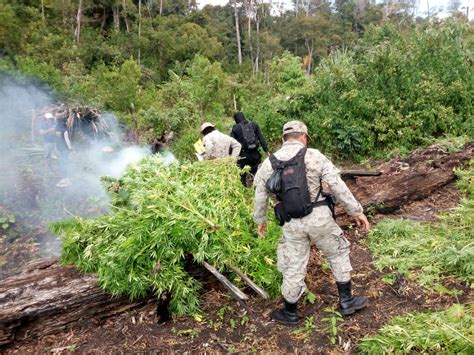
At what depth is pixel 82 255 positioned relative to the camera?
4.03m

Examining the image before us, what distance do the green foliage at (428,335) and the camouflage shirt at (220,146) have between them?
12.3 ft

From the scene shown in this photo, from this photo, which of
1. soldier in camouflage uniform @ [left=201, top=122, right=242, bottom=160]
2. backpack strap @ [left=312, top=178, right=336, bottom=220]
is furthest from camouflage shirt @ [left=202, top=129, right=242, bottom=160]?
backpack strap @ [left=312, top=178, right=336, bottom=220]

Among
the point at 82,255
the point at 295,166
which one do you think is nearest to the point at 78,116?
the point at 82,255

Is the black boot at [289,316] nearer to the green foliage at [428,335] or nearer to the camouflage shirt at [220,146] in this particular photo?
the green foliage at [428,335]

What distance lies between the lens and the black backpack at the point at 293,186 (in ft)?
10.6

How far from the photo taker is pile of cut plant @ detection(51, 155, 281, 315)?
3656 mm

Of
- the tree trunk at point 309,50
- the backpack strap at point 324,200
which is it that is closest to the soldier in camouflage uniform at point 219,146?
the backpack strap at point 324,200

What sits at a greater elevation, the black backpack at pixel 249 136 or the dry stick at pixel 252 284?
the black backpack at pixel 249 136

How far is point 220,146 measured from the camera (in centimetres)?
620

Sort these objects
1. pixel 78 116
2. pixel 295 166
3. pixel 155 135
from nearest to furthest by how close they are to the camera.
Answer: pixel 295 166 < pixel 78 116 < pixel 155 135

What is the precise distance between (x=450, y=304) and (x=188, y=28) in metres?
29.0

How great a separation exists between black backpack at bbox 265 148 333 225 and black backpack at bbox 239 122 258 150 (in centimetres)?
314

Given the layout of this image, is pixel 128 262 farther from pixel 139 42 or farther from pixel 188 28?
pixel 188 28

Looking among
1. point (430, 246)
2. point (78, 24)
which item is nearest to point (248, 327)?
point (430, 246)
